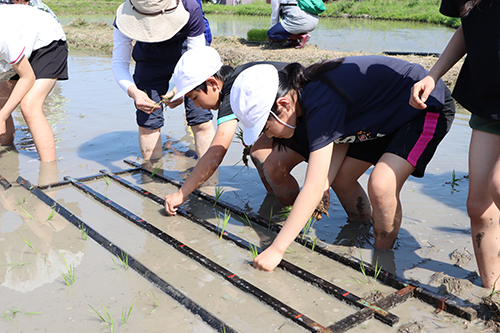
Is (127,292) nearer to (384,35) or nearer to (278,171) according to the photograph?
(278,171)

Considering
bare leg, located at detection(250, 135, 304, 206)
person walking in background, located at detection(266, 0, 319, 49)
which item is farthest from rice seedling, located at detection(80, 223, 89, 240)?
person walking in background, located at detection(266, 0, 319, 49)

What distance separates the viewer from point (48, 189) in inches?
144

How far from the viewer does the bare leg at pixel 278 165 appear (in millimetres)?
3072

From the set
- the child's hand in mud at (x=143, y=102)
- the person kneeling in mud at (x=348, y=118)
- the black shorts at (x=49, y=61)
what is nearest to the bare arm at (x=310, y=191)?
the person kneeling in mud at (x=348, y=118)

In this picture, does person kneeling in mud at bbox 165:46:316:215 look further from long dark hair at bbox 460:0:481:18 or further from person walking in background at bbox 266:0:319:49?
person walking in background at bbox 266:0:319:49

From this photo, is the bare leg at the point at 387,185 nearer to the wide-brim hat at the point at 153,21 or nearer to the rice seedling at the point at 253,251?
the rice seedling at the point at 253,251

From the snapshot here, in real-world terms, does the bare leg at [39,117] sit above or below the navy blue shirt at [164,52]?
below

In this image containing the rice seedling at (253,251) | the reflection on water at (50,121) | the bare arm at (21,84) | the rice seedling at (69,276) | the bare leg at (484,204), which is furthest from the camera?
the reflection on water at (50,121)

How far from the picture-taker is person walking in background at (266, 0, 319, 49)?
8.63 m

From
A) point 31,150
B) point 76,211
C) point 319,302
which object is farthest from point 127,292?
point 31,150

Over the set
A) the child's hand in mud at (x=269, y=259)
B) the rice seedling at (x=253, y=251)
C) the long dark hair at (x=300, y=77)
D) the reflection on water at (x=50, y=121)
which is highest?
Answer: the long dark hair at (x=300, y=77)

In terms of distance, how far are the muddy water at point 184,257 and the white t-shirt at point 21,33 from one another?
1076mm

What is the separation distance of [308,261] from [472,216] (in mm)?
938

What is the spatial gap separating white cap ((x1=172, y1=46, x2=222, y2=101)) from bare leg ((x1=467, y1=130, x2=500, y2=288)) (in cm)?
160
